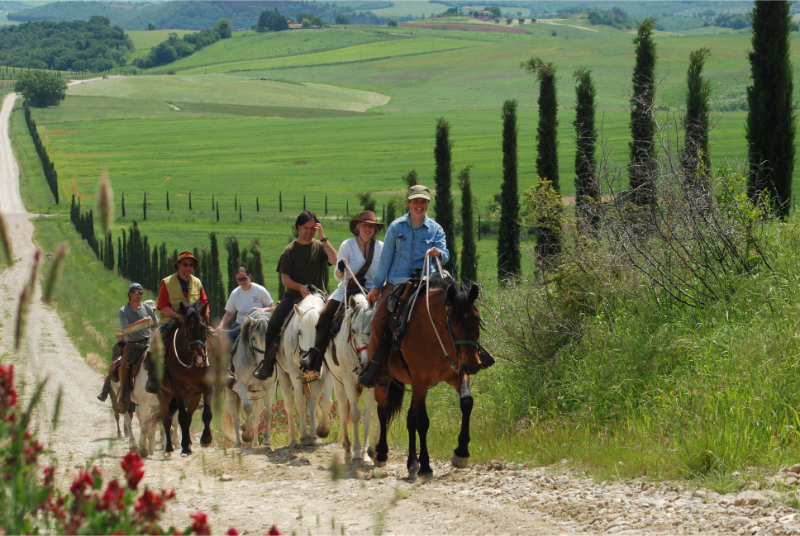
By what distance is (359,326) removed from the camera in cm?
1045

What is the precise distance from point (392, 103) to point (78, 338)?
538ft

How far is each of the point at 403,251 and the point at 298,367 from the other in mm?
3185

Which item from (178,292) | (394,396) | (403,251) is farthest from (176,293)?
(403,251)

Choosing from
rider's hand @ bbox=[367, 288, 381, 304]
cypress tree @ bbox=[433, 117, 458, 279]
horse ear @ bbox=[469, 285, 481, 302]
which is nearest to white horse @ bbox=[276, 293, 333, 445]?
rider's hand @ bbox=[367, 288, 381, 304]

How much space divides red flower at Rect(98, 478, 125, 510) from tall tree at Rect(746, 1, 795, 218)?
19758 mm

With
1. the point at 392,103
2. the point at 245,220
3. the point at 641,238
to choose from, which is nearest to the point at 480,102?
the point at 392,103

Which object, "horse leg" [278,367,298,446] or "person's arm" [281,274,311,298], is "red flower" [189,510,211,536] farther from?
"horse leg" [278,367,298,446]

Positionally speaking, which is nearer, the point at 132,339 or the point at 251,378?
the point at 251,378

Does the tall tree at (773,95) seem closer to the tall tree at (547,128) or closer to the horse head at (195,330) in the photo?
the horse head at (195,330)

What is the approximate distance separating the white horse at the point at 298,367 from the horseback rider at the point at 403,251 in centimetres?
192

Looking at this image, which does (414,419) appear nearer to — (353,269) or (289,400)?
(353,269)

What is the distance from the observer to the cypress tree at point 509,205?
40969mm

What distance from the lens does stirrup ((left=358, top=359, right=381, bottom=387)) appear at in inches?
375

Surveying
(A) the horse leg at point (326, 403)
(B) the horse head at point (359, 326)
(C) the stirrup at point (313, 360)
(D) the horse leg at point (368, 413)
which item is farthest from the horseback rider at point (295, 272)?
(D) the horse leg at point (368, 413)
